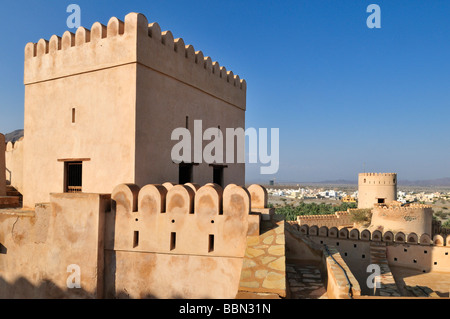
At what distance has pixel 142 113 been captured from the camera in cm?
683

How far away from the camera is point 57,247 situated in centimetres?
595

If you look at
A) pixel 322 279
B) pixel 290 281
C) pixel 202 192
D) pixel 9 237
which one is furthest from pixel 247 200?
pixel 9 237

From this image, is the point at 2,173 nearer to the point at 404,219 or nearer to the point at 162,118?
the point at 162,118

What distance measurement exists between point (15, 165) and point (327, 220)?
20.3 m

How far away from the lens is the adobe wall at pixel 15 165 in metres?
11.1

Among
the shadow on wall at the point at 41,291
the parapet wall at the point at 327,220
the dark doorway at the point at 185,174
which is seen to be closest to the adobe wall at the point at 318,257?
the shadow on wall at the point at 41,291

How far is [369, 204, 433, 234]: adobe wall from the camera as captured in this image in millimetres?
19859

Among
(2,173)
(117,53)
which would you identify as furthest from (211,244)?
(2,173)

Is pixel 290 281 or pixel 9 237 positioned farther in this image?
pixel 9 237

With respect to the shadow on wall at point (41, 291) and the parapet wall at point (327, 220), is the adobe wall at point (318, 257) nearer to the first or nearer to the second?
the shadow on wall at point (41, 291)

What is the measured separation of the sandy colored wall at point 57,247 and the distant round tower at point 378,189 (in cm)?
3230
